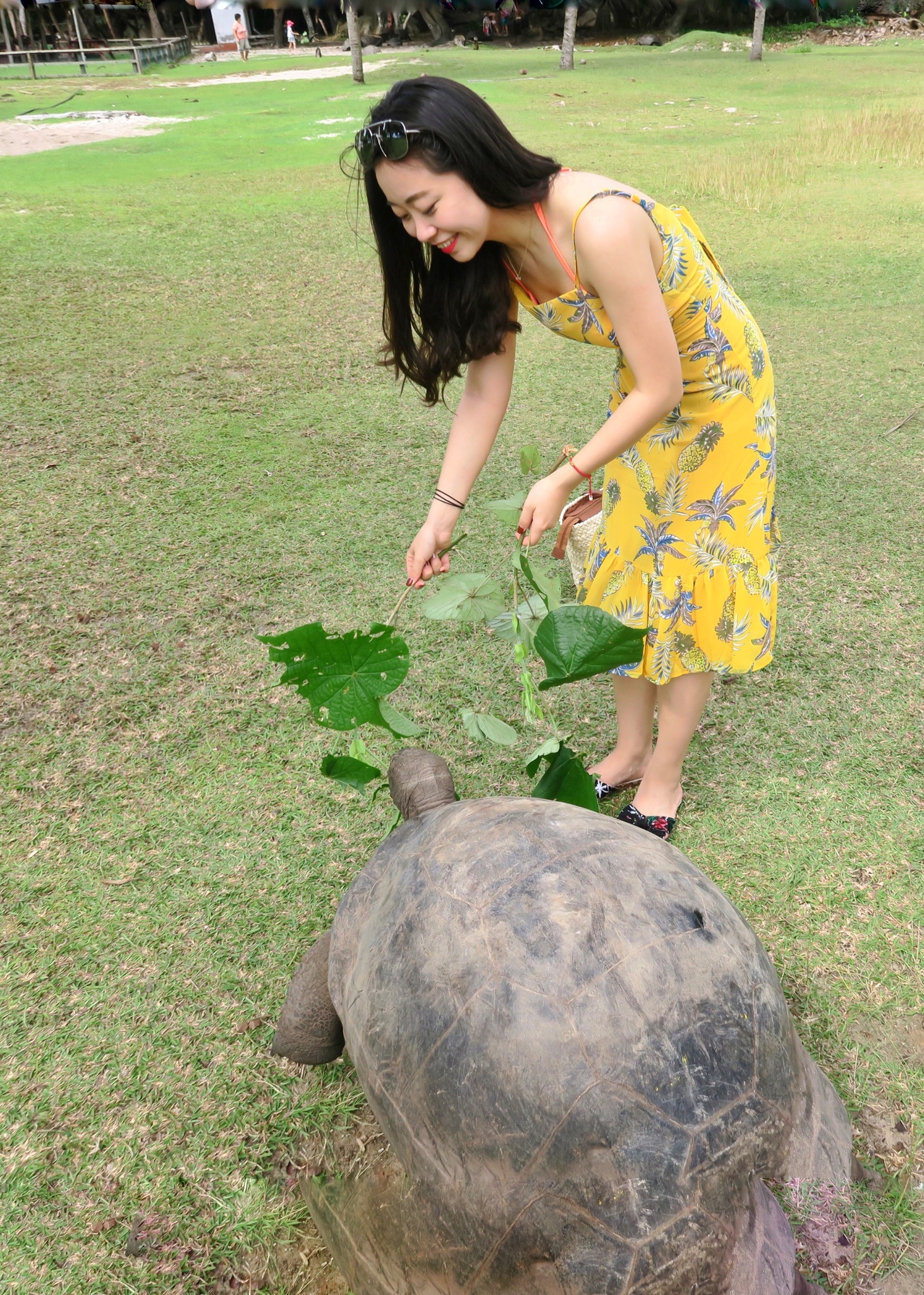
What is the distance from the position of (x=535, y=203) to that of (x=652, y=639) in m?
0.80

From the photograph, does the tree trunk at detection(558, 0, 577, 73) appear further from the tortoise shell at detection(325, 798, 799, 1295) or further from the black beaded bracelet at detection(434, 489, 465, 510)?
the tortoise shell at detection(325, 798, 799, 1295)

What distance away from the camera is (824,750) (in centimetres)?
226

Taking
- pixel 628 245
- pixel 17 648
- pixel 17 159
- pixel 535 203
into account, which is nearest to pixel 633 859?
pixel 628 245

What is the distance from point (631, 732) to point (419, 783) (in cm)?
66

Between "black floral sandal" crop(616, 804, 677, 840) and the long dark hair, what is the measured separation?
0.97 metres

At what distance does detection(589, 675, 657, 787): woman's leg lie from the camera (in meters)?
1.99

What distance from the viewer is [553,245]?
142 centimetres

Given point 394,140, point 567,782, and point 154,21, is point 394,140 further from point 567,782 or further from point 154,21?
point 154,21

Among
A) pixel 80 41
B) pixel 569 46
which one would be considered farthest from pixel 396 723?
pixel 80 41

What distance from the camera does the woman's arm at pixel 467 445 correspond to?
1.65 meters

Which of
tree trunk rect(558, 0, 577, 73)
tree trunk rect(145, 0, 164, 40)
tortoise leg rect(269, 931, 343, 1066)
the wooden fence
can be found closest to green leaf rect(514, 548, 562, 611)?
tortoise leg rect(269, 931, 343, 1066)

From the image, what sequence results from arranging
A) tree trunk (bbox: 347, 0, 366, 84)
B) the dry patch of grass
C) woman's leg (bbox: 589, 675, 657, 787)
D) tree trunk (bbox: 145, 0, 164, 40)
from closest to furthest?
woman's leg (bbox: 589, 675, 657, 787)
the dry patch of grass
tree trunk (bbox: 347, 0, 366, 84)
tree trunk (bbox: 145, 0, 164, 40)

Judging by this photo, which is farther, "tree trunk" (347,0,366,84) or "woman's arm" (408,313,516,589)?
"tree trunk" (347,0,366,84)

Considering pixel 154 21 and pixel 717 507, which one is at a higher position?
pixel 154 21
